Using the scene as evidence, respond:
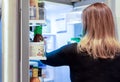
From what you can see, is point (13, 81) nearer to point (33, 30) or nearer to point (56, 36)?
point (33, 30)

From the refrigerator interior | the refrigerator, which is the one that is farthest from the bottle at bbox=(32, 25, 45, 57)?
the refrigerator interior

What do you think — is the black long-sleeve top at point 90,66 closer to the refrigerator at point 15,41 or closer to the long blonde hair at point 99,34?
the long blonde hair at point 99,34

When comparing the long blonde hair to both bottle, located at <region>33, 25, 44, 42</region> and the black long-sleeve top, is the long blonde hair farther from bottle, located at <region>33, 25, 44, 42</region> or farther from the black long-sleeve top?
bottle, located at <region>33, 25, 44, 42</region>

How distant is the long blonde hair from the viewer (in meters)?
1.62

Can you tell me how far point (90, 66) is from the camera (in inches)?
63.4

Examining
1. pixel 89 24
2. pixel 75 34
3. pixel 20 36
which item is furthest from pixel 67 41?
pixel 20 36

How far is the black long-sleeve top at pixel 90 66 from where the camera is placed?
63.6 inches

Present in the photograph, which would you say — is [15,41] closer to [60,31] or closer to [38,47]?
[38,47]

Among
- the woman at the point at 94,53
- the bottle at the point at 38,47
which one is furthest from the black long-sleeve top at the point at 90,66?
the bottle at the point at 38,47

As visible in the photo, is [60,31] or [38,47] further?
[60,31]

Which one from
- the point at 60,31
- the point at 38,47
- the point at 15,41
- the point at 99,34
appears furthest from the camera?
the point at 60,31

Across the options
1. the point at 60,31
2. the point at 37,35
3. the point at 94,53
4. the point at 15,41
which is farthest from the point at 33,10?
the point at 60,31

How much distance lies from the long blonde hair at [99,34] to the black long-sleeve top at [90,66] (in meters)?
0.04

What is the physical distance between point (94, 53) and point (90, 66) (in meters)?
0.09
